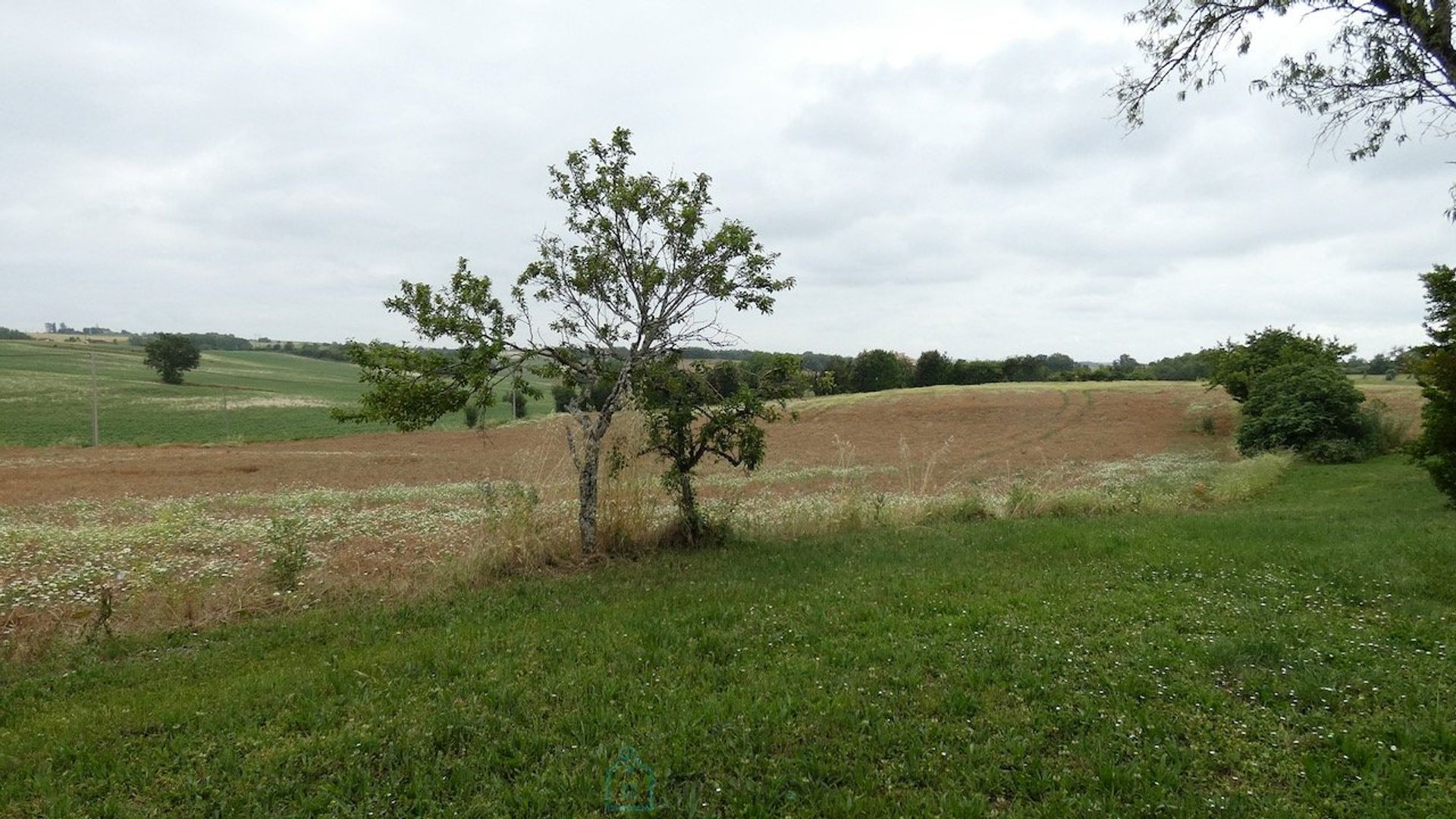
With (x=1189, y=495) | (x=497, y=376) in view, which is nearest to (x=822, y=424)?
(x=1189, y=495)

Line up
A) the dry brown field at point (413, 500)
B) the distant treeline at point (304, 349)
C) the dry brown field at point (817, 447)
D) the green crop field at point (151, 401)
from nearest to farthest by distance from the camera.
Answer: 1. the dry brown field at point (413, 500)
2. the dry brown field at point (817, 447)
3. the green crop field at point (151, 401)
4. the distant treeline at point (304, 349)

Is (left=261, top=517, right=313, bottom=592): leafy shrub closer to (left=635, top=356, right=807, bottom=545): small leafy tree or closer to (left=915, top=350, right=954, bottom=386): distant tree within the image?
(left=635, top=356, right=807, bottom=545): small leafy tree

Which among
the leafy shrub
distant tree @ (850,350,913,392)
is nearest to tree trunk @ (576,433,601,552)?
the leafy shrub

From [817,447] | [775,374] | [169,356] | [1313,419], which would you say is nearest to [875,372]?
[817,447]

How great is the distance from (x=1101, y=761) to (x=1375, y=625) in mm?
4183

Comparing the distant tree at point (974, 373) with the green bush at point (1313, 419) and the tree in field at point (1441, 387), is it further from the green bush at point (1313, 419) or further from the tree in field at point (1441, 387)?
the tree in field at point (1441, 387)

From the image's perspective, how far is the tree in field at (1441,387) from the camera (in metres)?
12.5

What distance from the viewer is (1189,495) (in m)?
16.3

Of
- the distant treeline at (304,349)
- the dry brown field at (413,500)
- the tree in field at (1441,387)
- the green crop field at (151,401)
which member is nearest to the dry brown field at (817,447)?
the dry brown field at (413,500)

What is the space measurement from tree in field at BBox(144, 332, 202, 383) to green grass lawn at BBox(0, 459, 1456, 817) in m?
80.9

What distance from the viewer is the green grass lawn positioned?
3.56m

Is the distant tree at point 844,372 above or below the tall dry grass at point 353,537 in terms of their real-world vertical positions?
above

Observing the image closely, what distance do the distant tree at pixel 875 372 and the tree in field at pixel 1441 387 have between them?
191ft

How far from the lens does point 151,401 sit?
56750mm
